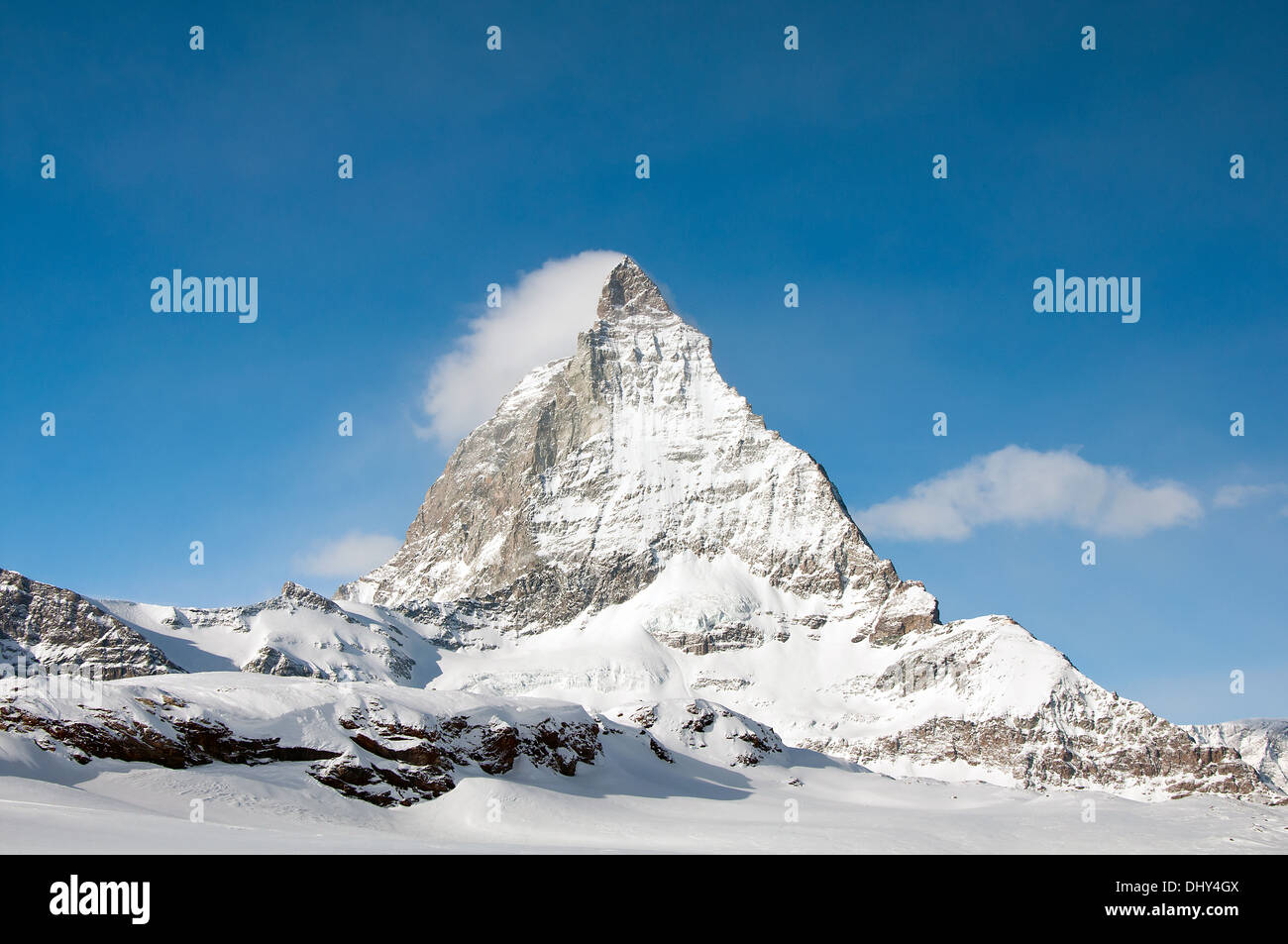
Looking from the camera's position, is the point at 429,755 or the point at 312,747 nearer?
the point at 312,747

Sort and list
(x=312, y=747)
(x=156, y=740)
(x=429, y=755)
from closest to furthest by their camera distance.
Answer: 1. (x=156, y=740)
2. (x=312, y=747)
3. (x=429, y=755)

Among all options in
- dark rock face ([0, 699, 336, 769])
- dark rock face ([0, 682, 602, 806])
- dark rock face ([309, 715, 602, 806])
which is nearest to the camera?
dark rock face ([0, 699, 336, 769])

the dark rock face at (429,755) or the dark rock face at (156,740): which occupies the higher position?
the dark rock face at (156,740)

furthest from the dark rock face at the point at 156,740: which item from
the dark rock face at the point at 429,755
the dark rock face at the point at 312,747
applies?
the dark rock face at the point at 429,755

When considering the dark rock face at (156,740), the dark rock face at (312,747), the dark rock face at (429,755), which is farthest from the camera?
the dark rock face at (429,755)

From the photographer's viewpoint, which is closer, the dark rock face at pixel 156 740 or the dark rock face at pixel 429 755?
the dark rock face at pixel 156 740

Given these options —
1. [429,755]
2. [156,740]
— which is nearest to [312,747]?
[429,755]

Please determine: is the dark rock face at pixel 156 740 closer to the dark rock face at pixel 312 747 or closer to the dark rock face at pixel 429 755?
the dark rock face at pixel 312 747

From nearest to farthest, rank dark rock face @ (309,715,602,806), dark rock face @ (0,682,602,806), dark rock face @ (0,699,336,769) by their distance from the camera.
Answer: dark rock face @ (0,699,336,769) → dark rock face @ (0,682,602,806) → dark rock face @ (309,715,602,806)

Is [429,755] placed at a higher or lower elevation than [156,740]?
lower

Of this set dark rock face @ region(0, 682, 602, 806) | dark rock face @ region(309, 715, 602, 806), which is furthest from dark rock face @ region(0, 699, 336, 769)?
dark rock face @ region(309, 715, 602, 806)

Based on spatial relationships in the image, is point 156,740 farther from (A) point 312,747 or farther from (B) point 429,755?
(B) point 429,755

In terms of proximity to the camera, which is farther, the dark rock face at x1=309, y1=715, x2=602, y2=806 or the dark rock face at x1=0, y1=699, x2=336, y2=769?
the dark rock face at x1=309, y1=715, x2=602, y2=806

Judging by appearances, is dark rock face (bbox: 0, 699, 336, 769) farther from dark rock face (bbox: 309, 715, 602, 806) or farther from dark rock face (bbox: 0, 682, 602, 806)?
dark rock face (bbox: 309, 715, 602, 806)
